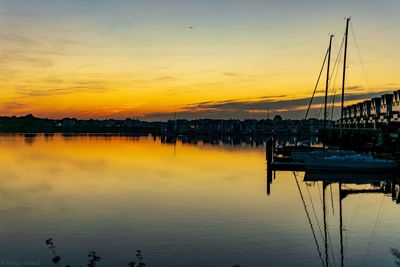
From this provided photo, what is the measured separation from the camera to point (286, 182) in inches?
1681

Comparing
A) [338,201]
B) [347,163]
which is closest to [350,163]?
[347,163]

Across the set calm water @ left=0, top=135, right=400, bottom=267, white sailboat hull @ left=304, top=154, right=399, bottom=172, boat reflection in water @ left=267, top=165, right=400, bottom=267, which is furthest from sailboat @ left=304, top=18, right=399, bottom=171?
calm water @ left=0, top=135, right=400, bottom=267

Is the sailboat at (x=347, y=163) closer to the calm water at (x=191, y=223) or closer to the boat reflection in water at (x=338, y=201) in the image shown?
the boat reflection in water at (x=338, y=201)

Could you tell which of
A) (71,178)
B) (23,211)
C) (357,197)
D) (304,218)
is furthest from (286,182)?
(23,211)

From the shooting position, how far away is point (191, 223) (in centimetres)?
2409

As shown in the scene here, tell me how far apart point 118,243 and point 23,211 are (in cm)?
976

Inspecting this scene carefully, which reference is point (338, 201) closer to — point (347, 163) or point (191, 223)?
point (191, 223)

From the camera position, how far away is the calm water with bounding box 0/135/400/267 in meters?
18.5

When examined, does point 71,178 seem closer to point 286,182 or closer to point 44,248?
point 286,182

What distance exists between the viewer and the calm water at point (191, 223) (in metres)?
18.5

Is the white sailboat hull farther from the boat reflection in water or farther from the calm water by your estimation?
the calm water

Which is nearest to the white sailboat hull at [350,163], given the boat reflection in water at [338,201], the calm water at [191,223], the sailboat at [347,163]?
Result: the sailboat at [347,163]

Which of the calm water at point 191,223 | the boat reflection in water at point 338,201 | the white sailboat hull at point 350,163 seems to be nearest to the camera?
the calm water at point 191,223

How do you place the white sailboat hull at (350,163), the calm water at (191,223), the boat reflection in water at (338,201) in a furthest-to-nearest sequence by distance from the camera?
the white sailboat hull at (350,163) < the boat reflection in water at (338,201) < the calm water at (191,223)
